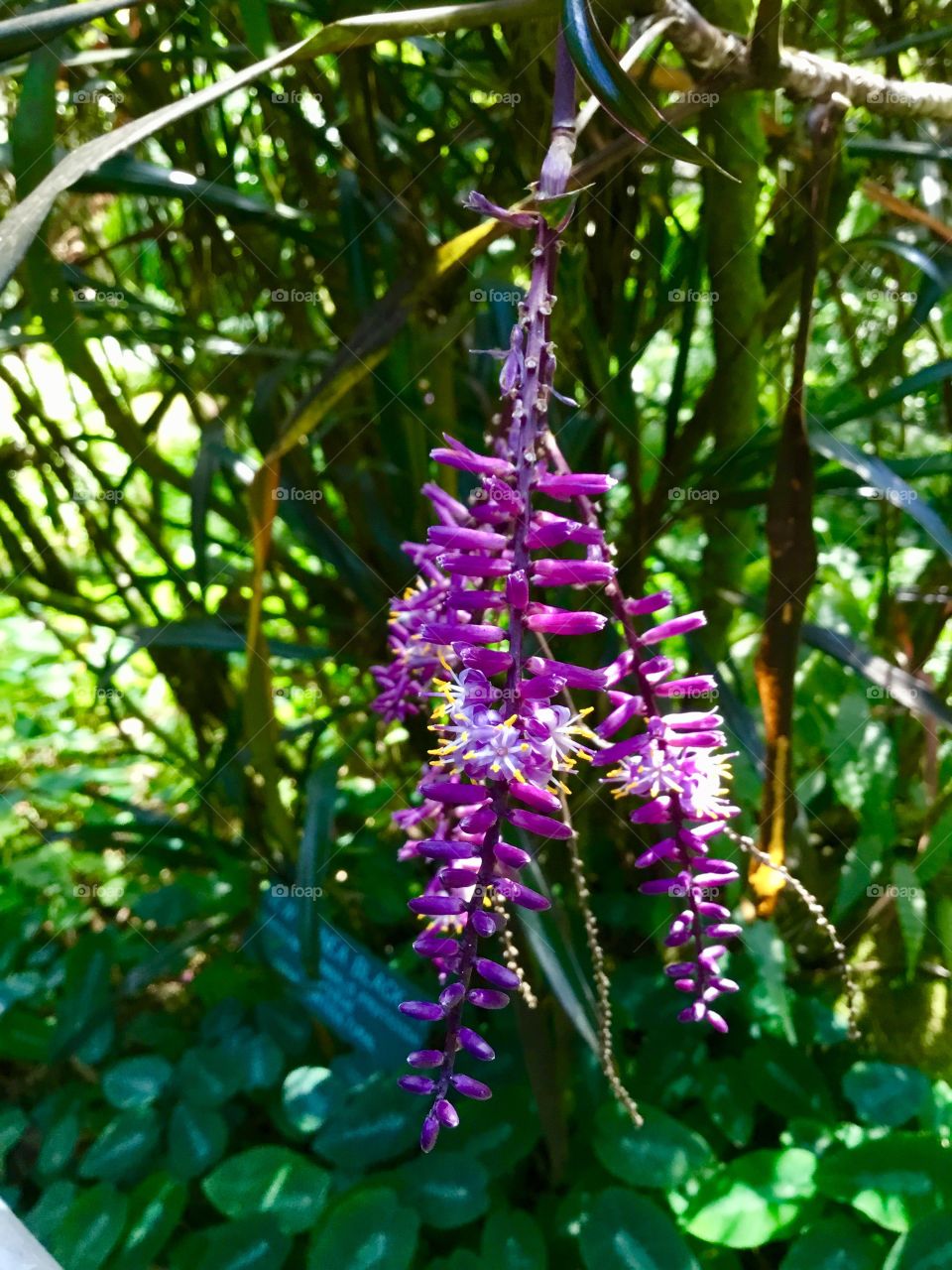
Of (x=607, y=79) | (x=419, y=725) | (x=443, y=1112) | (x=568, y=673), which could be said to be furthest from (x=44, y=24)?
(x=419, y=725)

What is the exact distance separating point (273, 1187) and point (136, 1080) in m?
0.18

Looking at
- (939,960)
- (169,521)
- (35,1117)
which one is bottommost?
(939,960)

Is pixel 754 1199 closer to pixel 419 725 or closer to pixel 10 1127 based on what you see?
pixel 419 725

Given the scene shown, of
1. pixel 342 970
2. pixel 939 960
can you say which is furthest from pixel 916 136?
pixel 342 970

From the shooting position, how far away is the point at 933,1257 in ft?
2.01

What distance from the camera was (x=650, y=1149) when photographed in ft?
2.35

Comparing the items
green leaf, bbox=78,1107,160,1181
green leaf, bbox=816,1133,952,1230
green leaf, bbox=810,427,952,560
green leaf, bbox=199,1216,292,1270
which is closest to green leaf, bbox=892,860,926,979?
green leaf, bbox=816,1133,952,1230

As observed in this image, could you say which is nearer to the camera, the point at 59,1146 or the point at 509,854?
the point at 509,854

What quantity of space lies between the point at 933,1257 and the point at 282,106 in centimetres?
Answer: 101

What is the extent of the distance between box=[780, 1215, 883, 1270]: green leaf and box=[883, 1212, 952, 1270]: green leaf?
22mm

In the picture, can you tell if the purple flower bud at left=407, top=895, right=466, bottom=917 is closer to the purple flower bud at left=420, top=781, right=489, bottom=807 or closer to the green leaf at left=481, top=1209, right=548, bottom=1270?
the purple flower bud at left=420, top=781, right=489, bottom=807

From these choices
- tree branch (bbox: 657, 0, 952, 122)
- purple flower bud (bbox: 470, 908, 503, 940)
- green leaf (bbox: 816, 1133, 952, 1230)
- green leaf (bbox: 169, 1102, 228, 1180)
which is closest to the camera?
purple flower bud (bbox: 470, 908, 503, 940)

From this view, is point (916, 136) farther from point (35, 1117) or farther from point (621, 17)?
point (35, 1117)

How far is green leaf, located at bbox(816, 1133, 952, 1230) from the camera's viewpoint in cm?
66
